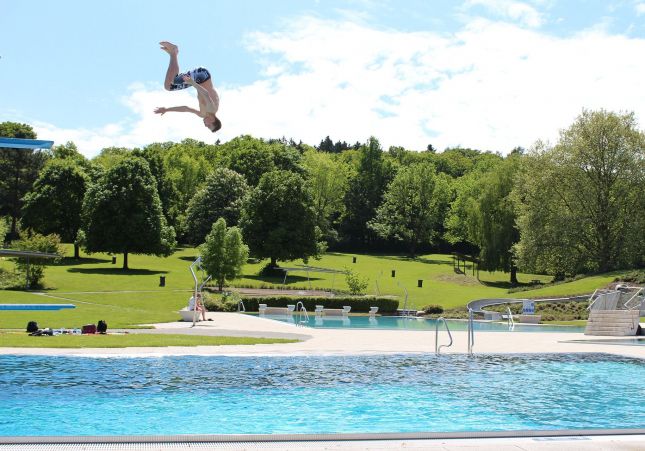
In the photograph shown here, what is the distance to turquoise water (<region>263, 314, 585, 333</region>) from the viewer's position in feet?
114

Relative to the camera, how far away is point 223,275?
50344 mm

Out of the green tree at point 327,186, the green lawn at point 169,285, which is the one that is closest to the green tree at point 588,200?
the green lawn at point 169,285

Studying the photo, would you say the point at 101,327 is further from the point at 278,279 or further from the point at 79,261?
the point at 79,261

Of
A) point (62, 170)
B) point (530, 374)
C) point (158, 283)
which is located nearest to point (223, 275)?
point (158, 283)

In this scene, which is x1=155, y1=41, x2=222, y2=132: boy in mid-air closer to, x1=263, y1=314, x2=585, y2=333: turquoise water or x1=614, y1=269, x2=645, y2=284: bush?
x1=263, y1=314, x2=585, y2=333: turquoise water

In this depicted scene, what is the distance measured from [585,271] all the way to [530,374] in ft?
141

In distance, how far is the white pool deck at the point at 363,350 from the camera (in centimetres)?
820

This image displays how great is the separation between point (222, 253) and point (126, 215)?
1710 centimetres

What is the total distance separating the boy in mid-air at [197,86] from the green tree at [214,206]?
67073mm

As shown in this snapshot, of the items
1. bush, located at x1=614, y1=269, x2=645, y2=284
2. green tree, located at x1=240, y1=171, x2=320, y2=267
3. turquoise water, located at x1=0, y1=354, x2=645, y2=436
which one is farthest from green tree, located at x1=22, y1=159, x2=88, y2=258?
turquoise water, located at x1=0, y1=354, x2=645, y2=436

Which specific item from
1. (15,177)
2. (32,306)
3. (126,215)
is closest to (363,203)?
Answer: (126,215)

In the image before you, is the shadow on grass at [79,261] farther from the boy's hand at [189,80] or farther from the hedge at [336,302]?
the boy's hand at [189,80]

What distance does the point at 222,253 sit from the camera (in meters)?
49.8

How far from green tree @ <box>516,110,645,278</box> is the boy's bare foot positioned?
A: 47.1 m
